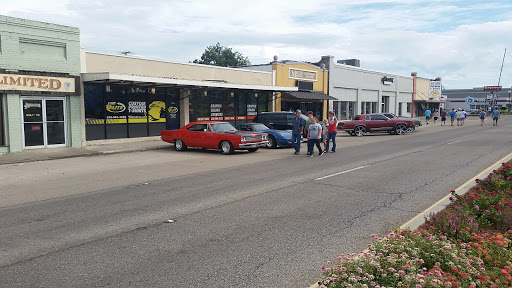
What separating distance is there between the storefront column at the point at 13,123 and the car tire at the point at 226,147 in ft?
26.8

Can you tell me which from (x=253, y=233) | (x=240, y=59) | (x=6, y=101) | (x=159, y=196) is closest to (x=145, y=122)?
(x=6, y=101)

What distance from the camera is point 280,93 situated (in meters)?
31.9

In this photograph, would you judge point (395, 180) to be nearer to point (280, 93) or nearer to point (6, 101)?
point (6, 101)

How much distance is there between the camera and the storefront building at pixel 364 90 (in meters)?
40.6

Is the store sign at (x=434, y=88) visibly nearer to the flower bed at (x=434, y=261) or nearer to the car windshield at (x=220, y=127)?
the car windshield at (x=220, y=127)

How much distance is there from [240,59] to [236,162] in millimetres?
79371

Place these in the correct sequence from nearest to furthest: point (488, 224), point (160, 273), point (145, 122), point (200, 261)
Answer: point (160, 273) → point (200, 261) → point (488, 224) → point (145, 122)

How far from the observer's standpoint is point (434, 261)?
4152 mm

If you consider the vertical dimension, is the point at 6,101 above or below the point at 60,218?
above

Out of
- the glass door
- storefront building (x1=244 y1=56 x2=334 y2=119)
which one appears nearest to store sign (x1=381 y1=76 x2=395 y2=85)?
storefront building (x1=244 y1=56 x2=334 y2=119)

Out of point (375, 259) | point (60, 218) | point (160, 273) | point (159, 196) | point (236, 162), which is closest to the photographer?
point (375, 259)

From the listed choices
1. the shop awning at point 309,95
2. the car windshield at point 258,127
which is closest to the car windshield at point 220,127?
the car windshield at point 258,127

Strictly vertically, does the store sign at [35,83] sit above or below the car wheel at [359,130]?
above

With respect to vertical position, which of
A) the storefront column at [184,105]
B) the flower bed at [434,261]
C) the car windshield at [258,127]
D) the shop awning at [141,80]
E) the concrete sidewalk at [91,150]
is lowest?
the concrete sidewalk at [91,150]
